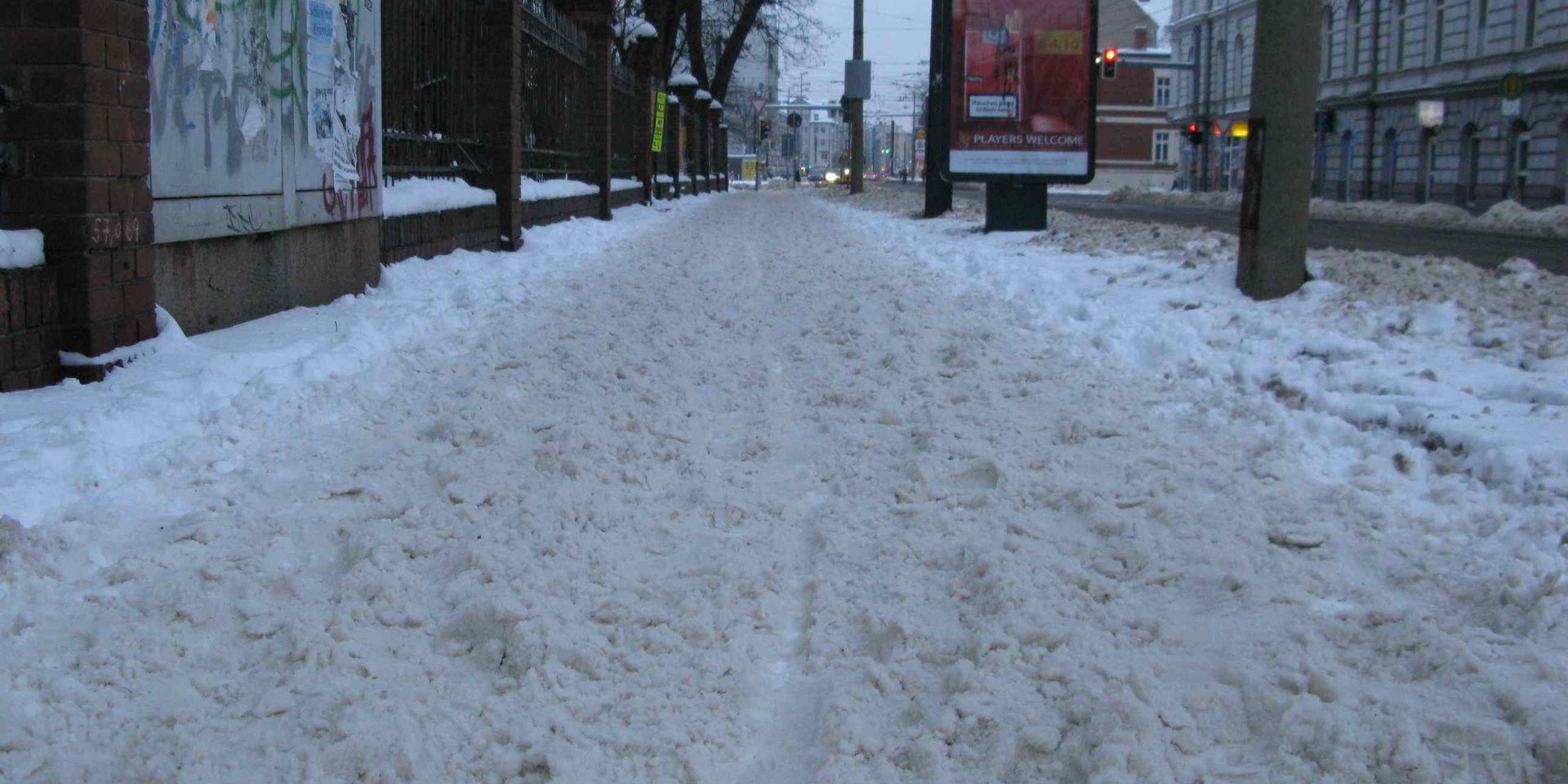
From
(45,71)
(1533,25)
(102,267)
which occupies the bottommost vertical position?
(102,267)

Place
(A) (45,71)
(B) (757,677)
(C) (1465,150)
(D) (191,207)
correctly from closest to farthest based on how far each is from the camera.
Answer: (B) (757,677) → (A) (45,71) → (D) (191,207) → (C) (1465,150)

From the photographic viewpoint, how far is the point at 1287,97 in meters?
9.09

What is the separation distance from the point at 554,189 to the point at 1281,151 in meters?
11.0

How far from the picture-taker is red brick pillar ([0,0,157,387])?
18.1ft

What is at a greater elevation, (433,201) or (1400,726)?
(433,201)

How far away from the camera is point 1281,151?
9.12 meters

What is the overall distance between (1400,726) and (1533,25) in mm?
40075

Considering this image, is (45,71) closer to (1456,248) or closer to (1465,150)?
(1456,248)

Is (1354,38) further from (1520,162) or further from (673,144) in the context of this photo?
(673,144)

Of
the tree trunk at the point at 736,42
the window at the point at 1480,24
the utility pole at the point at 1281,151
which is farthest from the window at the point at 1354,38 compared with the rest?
the utility pole at the point at 1281,151

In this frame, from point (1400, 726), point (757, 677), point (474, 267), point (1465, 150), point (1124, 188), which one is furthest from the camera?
point (1124, 188)

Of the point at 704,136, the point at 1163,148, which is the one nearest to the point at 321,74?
the point at 704,136

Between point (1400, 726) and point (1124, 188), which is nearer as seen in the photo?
point (1400, 726)

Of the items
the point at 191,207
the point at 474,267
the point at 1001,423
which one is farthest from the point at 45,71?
the point at 474,267
